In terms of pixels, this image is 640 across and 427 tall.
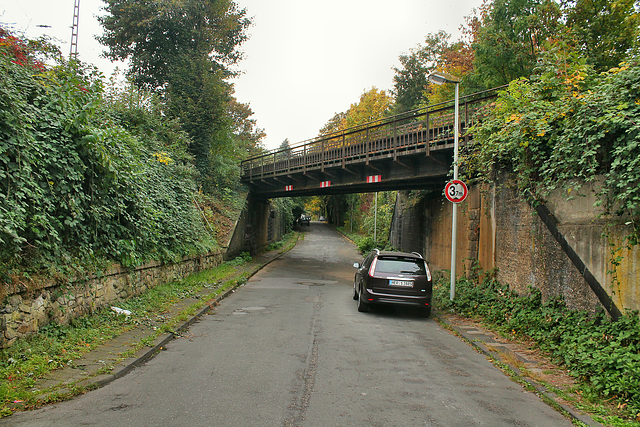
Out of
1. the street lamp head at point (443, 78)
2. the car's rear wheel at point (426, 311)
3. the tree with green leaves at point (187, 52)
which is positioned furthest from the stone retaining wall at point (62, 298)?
the tree with green leaves at point (187, 52)

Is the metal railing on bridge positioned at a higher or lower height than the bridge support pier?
higher

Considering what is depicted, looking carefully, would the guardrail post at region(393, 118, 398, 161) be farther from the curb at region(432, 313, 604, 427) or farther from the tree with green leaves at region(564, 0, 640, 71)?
the curb at region(432, 313, 604, 427)

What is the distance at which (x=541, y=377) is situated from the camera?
566 centimetres

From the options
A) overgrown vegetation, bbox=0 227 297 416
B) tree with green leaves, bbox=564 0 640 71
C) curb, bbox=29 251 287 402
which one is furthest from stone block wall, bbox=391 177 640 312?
tree with green leaves, bbox=564 0 640 71

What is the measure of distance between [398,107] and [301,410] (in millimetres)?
44834

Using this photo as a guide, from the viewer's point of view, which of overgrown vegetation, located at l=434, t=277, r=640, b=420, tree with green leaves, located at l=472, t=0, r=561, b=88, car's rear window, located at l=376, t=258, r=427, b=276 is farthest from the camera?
tree with green leaves, located at l=472, t=0, r=561, b=88

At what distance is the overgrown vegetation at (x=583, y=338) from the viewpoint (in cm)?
475

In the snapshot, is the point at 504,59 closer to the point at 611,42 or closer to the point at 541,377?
the point at 611,42

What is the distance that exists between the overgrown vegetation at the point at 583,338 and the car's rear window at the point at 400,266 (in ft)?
5.74

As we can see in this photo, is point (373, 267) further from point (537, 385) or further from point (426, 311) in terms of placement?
point (537, 385)

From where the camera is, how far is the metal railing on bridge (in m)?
13.1

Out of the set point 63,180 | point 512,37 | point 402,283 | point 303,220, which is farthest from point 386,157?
point 303,220

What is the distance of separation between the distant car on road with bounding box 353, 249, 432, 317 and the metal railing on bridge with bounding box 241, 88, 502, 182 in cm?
421

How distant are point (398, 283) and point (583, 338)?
4453mm
